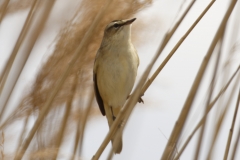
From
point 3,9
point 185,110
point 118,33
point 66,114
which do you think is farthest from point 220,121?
point 118,33

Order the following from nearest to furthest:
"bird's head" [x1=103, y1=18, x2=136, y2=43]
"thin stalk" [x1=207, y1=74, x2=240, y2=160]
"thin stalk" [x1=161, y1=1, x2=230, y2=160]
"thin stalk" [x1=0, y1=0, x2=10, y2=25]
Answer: "thin stalk" [x1=161, y1=1, x2=230, y2=160] < "thin stalk" [x1=0, y1=0, x2=10, y2=25] < "thin stalk" [x1=207, y1=74, x2=240, y2=160] < "bird's head" [x1=103, y1=18, x2=136, y2=43]

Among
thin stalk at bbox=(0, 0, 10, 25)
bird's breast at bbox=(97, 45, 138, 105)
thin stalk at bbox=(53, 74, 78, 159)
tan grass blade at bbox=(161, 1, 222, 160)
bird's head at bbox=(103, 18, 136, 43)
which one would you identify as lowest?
bird's breast at bbox=(97, 45, 138, 105)

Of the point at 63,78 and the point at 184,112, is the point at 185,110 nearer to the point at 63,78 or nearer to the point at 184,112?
the point at 184,112

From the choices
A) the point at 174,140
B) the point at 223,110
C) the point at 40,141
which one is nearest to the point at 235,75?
the point at 223,110

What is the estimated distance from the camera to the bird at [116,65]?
3.36 metres

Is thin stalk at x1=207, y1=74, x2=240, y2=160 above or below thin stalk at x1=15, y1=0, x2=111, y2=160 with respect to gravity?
below

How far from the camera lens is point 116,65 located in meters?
3.37

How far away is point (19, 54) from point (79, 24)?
0.32 m

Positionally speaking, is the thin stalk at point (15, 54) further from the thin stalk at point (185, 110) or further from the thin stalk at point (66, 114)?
the thin stalk at point (185, 110)

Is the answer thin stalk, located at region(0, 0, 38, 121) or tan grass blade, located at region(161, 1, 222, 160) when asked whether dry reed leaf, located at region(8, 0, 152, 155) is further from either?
tan grass blade, located at region(161, 1, 222, 160)

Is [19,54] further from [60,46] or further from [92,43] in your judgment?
[92,43]

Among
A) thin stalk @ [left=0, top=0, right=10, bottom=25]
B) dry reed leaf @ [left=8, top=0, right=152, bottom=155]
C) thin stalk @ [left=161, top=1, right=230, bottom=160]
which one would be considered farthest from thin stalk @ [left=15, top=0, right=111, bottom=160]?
thin stalk @ [left=161, top=1, right=230, bottom=160]

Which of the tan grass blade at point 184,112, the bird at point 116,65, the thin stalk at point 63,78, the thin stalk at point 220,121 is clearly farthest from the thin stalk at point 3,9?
the bird at point 116,65

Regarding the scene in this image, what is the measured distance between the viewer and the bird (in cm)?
336
